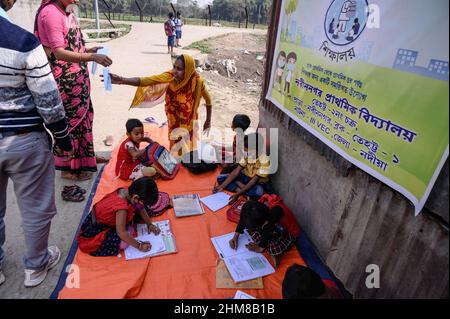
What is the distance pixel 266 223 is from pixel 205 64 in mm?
9689

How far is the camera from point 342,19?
2.12 metres

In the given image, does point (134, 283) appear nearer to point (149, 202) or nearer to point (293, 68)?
point (149, 202)

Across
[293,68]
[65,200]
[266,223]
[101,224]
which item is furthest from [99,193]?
[293,68]

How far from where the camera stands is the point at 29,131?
2037 mm

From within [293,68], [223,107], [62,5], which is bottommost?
[223,107]

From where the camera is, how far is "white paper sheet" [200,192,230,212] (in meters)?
3.25

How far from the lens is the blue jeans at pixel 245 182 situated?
11.0 ft

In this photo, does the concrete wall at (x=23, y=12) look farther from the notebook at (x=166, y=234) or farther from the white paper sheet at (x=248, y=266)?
the white paper sheet at (x=248, y=266)

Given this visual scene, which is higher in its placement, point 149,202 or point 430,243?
point 430,243

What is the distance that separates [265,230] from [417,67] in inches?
64.4

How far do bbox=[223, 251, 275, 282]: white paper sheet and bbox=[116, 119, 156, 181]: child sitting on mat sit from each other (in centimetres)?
170

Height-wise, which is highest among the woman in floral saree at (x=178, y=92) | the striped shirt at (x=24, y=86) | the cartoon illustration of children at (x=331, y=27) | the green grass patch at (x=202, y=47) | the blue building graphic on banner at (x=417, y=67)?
the cartoon illustration of children at (x=331, y=27)

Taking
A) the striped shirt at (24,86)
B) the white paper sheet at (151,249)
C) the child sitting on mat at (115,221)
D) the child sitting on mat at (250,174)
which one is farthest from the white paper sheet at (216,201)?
the striped shirt at (24,86)

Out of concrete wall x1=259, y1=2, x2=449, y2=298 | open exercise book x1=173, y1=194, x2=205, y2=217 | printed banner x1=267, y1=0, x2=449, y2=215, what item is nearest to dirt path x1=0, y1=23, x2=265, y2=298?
open exercise book x1=173, y1=194, x2=205, y2=217
